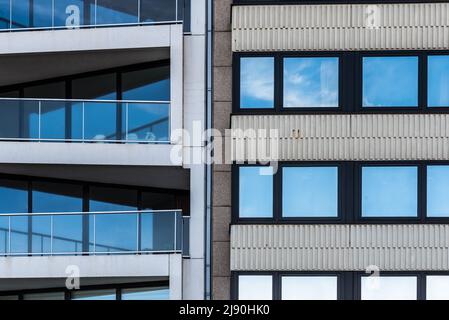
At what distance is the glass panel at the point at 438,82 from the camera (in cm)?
1577

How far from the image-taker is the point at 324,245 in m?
15.5

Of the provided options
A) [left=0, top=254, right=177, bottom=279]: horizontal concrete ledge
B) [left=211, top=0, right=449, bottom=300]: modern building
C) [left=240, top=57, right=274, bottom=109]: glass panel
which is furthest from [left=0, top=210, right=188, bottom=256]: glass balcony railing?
[left=240, top=57, right=274, bottom=109]: glass panel

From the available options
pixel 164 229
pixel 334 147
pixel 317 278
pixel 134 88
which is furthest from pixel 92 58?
pixel 317 278

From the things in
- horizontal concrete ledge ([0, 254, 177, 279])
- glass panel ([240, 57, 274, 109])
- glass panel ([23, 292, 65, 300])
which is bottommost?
glass panel ([23, 292, 65, 300])

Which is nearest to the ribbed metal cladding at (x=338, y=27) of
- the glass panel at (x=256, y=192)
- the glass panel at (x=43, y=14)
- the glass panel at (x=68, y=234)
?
the glass panel at (x=256, y=192)

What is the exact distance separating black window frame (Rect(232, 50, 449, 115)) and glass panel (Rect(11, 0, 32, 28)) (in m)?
4.61

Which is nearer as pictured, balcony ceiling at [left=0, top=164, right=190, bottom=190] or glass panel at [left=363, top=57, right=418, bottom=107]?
glass panel at [left=363, top=57, right=418, bottom=107]

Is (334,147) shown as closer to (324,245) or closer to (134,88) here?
(324,245)

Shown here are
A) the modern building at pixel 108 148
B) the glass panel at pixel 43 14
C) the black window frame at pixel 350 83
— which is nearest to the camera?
the black window frame at pixel 350 83

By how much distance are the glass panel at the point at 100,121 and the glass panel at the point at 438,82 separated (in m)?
6.11

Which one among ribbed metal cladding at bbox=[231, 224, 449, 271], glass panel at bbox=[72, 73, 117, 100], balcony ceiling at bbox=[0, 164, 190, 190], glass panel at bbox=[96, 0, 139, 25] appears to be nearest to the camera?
ribbed metal cladding at bbox=[231, 224, 449, 271]

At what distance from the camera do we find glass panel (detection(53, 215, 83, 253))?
53.4ft

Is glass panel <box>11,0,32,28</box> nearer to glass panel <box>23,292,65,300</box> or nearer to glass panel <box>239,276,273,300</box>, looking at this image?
glass panel <box>23,292,65,300</box>

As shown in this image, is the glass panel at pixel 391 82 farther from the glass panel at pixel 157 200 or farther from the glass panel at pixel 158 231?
the glass panel at pixel 157 200
